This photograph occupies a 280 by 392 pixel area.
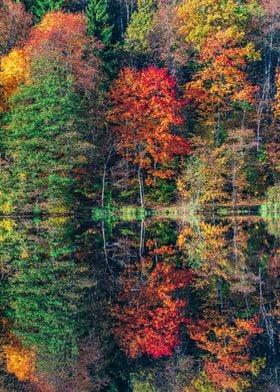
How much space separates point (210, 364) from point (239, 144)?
29411 millimetres

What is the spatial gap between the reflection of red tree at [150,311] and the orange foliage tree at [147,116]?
68.7 feet

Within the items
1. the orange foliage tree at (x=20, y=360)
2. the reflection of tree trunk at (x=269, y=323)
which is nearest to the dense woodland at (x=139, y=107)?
the reflection of tree trunk at (x=269, y=323)

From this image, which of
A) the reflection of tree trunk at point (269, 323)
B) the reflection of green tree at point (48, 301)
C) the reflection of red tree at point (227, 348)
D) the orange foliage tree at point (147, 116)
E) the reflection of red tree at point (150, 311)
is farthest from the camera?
the orange foliage tree at point (147, 116)

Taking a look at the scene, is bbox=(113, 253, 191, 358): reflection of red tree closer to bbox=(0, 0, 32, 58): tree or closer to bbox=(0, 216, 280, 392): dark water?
bbox=(0, 216, 280, 392): dark water

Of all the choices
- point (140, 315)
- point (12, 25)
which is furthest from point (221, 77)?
point (140, 315)

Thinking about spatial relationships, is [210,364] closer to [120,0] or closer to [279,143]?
[279,143]

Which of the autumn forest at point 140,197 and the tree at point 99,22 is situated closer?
the autumn forest at point 140,197

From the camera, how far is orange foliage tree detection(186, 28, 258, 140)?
40781 mm

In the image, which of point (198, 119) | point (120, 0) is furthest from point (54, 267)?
point (120, 0)

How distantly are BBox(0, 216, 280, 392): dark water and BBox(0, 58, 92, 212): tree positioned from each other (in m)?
11.5

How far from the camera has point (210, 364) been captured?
1096 cm

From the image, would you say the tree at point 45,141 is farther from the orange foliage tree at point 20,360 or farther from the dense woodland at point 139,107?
the orange foliage tree at point 20,360

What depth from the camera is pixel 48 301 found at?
1466cm

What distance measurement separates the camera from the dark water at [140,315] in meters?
10.3
